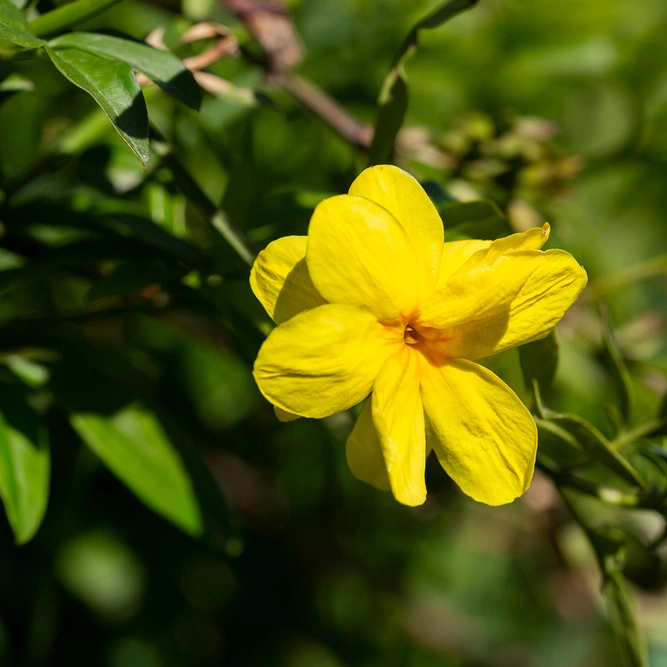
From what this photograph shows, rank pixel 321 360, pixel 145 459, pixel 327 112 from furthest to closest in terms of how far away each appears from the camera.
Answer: pixel 327 112
pixel 145 459
pixel 321 360

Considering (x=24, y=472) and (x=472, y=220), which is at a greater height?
(x=472, y=220)

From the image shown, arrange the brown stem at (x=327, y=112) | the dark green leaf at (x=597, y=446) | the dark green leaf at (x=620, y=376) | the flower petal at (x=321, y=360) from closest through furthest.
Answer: the flower petal at (x=321, y=360)
the dark green leaf at (x=597, y=446)
the dark green leaf at (x=620, y=376)
the brown stem at (x=327, y=112)

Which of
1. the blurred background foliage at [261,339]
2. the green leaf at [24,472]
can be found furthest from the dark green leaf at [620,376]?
the green leaf at [24,472]

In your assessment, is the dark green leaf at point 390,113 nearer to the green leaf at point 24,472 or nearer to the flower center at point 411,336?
the flower center at point 411,336

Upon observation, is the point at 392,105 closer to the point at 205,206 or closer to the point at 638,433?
the point at 205,206

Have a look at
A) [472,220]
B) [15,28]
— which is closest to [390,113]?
[472,220]

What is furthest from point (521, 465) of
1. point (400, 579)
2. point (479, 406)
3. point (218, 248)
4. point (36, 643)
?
point (400, 579)
